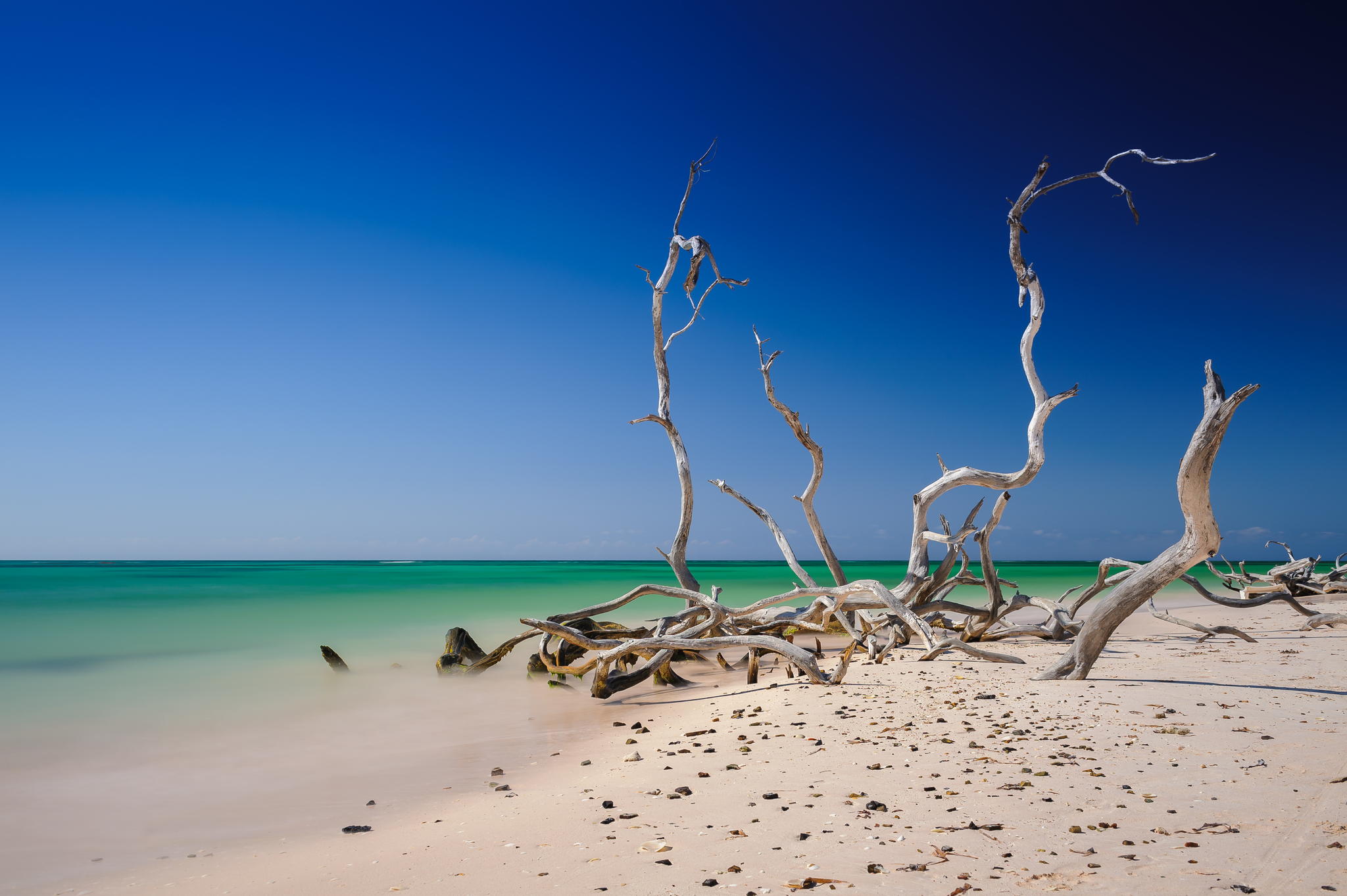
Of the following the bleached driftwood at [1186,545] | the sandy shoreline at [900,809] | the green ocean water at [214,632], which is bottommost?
the green ocean water at [214,632]

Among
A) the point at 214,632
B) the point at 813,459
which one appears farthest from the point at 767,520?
the point at 214,632

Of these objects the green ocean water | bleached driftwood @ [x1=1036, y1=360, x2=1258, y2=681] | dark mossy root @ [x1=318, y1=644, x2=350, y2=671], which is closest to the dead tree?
bleached driftwood @ [x1=1036, y1=360, x2=1258, y2=681]

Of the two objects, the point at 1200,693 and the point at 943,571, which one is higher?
the point at 943,571

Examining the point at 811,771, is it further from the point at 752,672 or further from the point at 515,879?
the point at 752,672

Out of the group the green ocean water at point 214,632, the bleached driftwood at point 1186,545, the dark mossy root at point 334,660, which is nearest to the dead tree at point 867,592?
the bleached driftwood at point 1186,545

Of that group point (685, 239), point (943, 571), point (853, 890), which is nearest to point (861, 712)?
point (853, 890)

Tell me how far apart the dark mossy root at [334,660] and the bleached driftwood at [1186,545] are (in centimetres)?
751

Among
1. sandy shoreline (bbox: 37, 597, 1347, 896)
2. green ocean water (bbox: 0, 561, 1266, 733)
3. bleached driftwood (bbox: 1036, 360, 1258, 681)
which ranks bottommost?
green ocean water (bbox: 0, 561, 1266, 733)

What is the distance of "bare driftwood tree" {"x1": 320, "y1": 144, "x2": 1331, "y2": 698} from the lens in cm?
522

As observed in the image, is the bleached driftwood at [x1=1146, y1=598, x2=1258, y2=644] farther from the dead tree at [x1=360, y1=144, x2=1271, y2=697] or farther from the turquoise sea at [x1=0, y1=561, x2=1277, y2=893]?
the turquoise sea at [x1=0, y1=561, x2=1277, y2=893]

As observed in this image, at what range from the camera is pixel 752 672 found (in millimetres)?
6750

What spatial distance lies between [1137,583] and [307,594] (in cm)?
2622

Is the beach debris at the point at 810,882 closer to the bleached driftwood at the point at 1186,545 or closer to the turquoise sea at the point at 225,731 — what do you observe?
the turquoise sea at the point at 225,731

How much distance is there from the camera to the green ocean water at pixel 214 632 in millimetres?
7797
